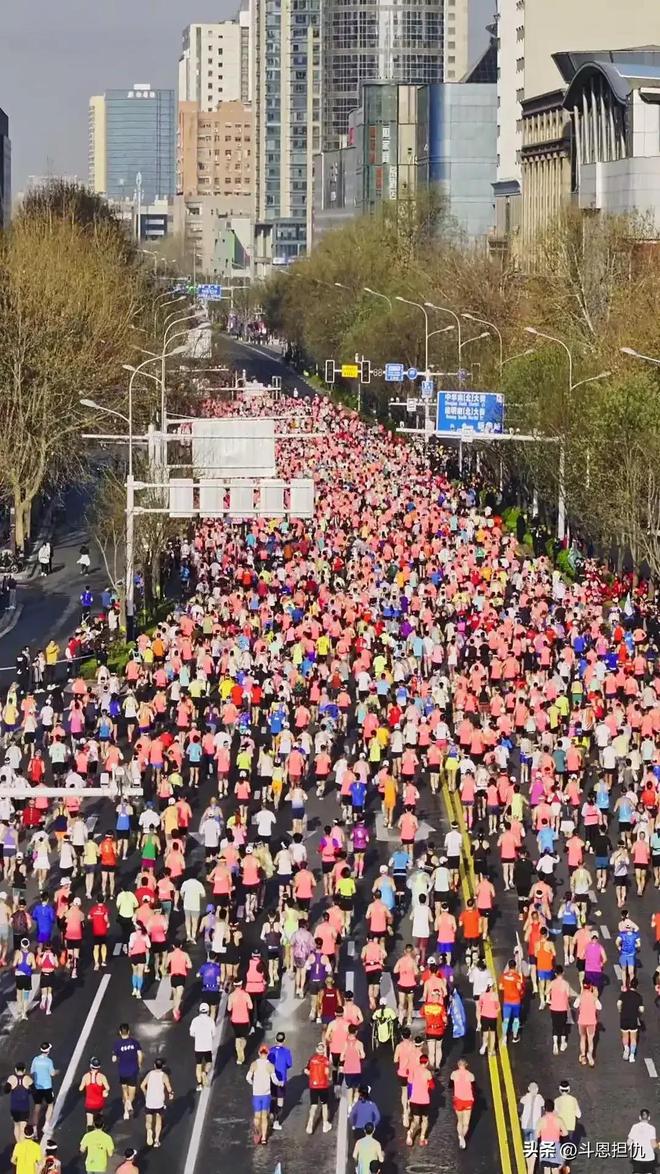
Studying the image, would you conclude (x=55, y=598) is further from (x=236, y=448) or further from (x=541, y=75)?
(x=541, y=75)

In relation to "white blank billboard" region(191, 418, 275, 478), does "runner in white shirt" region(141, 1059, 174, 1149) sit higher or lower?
lower

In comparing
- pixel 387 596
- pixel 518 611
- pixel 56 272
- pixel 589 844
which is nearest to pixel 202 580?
pixel 387 596

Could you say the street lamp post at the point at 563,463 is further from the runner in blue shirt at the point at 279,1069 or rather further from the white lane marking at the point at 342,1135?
the runner in blue shirt at the point at 279,1069

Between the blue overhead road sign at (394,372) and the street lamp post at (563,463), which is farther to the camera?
the blue overhead road sign at (394,372)

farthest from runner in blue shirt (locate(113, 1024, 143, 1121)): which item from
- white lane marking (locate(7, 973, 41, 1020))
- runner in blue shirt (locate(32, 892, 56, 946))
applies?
runner in blue shirt (locate(32, 892, 56, 946))

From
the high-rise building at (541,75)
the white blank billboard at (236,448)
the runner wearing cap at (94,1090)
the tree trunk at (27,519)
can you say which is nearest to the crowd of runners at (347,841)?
the runner wearing cap at (94,1090)

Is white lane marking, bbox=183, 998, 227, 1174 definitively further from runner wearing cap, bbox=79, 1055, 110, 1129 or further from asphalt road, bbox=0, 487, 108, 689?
asphalt road, bbox=0, 487, 108, 689

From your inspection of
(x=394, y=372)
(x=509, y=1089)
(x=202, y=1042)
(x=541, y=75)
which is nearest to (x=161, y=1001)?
(x=202, y=1042)
